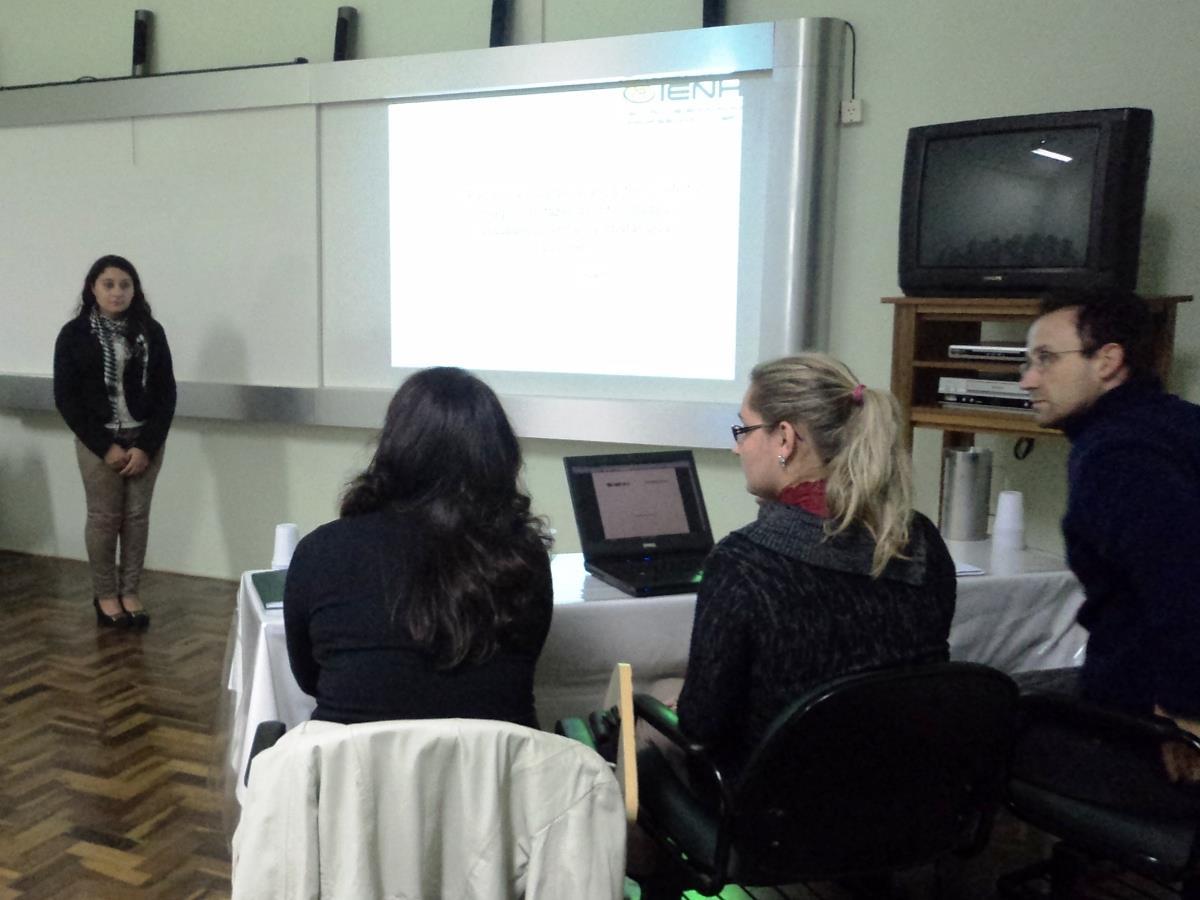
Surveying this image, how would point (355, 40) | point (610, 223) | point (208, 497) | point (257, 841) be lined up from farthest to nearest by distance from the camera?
point (208, 497)
point (355, 40)
point (610, 223)
point (257, 841)

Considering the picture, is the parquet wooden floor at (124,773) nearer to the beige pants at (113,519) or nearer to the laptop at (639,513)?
the beige pants at (113,519)

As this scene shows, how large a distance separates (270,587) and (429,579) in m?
0.65

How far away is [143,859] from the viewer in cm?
231

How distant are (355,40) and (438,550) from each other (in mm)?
3340

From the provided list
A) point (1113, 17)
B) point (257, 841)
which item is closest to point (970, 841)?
point (257, 841)

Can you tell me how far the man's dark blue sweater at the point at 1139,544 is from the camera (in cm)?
161

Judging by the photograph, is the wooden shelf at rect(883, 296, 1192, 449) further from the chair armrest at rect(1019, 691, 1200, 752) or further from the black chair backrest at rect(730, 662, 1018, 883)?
the black chair backrest at rect(730, 662, 1018, 883)

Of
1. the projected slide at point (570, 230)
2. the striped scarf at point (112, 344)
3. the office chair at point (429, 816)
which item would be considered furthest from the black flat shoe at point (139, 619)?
the office chair at point (429, 816)

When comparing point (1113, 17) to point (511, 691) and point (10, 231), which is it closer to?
point (511, 691)

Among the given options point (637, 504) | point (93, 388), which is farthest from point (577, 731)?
point (93, 388)

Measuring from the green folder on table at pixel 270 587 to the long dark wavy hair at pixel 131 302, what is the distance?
216 cm

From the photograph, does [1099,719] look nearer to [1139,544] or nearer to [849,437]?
[1139,544]

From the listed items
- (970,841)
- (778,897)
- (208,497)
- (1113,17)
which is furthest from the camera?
(208,497)

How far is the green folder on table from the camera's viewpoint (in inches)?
76.8
